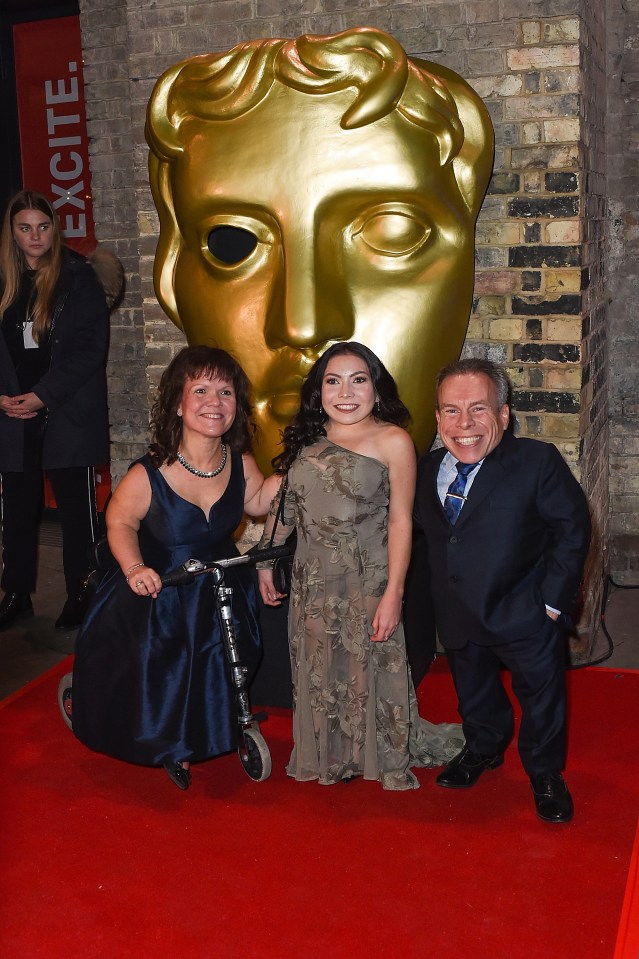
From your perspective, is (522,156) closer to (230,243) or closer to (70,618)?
(230,243)

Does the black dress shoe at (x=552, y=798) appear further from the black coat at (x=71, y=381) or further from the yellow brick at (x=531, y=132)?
the black coat at (x=71, y=381)

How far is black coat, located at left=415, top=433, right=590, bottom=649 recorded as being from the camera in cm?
316

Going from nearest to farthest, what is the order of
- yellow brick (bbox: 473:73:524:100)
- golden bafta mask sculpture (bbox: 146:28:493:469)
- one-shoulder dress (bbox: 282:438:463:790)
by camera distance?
one-shoulder dress (bbox: 282:438:463:790)
golden bafta mask sculpture (bbox: 146:28:493:469)
yellow brick (bbox: 473:73:524:100)

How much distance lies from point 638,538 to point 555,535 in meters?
2.46

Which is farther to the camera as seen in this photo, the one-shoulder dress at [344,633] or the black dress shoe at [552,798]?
the one-shoulder dress at [344,633]

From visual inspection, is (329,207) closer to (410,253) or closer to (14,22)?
(410,253)

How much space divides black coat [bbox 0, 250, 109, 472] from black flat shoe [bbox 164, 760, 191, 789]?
5.83 ft

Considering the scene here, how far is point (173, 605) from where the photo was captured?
350cm

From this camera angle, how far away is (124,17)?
546 cm

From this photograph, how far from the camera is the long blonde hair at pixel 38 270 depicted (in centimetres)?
477

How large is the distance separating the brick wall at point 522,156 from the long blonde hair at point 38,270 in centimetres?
44

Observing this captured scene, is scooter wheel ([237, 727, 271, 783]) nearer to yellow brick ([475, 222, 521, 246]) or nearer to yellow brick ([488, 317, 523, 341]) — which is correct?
yellow brick ([488, 317, 523, 341])

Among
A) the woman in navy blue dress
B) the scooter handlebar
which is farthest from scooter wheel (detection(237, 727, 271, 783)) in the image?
the scooter handlebar

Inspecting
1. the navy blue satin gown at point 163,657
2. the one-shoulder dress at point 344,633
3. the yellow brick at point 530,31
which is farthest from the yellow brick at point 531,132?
the navy blue satin gown at point 163,657
